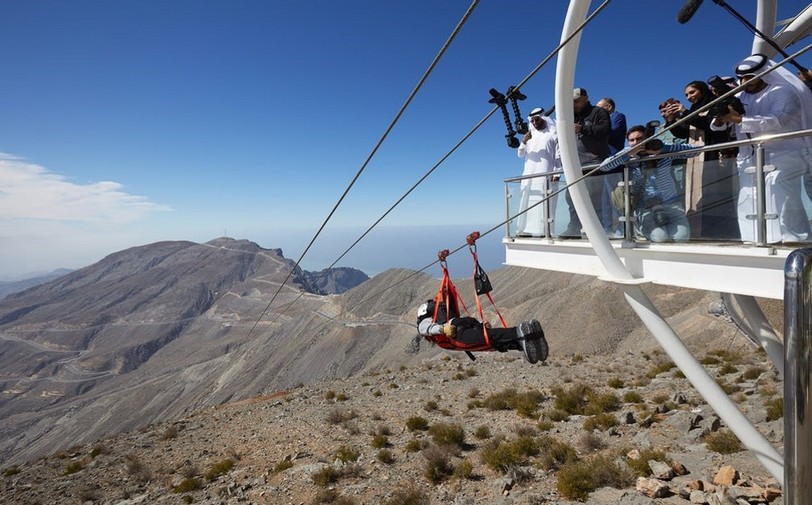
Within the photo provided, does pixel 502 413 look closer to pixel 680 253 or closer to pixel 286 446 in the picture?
pixel 286 446

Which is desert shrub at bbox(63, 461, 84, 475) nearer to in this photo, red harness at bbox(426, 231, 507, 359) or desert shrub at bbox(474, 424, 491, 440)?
desert shrub at bbox(474, 424, 491, 440)

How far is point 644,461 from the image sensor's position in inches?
375

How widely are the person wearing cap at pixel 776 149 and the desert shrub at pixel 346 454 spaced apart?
11.3 m

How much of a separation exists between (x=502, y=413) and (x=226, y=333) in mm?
133410

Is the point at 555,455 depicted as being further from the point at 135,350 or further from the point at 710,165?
the point at 135,350

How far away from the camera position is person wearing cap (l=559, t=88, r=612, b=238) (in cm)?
708

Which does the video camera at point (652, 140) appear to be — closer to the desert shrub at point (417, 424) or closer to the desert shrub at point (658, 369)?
the desert shrub at point (417, 424)

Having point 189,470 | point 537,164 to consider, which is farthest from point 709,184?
point 189,470

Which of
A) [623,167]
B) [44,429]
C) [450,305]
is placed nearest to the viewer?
[623,167]

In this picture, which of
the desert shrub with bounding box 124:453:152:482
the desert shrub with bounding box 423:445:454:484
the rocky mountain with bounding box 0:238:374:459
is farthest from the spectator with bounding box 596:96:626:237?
the rocky mountain with bounding box 0:238:374:459

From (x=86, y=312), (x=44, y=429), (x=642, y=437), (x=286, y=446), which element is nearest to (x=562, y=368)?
(x=642, y=437)

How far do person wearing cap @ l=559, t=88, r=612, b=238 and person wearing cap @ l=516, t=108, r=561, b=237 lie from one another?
1.85 feet

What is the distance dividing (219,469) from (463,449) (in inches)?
295

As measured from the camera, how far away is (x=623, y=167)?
6.18m
